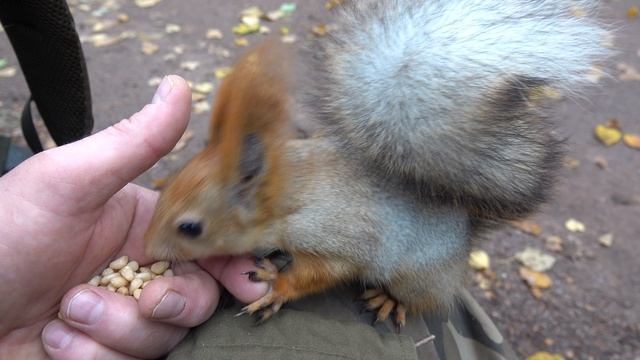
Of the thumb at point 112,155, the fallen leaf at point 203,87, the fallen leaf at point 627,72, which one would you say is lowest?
the fallen leaf at point 203,87

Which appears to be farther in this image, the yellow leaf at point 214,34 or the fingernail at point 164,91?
the yellow leaf at point 214,34

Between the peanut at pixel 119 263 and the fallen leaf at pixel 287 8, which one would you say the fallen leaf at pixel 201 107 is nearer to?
the fallen leaf at pixel 287 8

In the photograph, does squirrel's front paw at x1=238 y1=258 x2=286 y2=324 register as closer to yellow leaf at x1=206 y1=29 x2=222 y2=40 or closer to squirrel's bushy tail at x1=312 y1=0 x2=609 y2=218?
squirrel's bushy tail at x1=312 y1=0 x2=609 y2=218

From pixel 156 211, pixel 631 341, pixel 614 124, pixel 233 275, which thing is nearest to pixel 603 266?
pixel 631 341

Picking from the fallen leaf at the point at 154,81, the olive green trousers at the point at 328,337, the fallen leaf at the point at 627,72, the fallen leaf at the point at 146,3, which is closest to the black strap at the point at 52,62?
the olive green trousers at the point at 328,337

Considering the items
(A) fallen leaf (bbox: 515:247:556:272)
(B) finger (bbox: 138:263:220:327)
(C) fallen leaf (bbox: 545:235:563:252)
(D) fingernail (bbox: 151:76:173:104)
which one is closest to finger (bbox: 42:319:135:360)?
(B) finger (bbox: 138:263:220:327)
